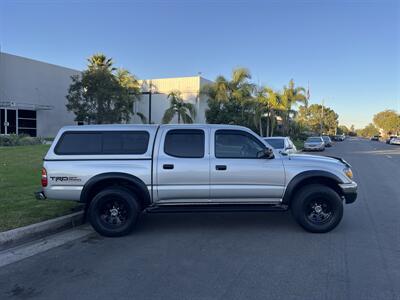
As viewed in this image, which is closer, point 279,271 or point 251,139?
point 279,271

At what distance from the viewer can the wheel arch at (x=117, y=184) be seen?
6555mm

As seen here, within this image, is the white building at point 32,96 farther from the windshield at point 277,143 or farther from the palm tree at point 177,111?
the windshield at point 277,143

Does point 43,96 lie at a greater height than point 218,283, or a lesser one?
greater

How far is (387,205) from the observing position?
9359 millimetres

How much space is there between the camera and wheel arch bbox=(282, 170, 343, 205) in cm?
669

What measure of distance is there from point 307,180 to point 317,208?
51 centimetres

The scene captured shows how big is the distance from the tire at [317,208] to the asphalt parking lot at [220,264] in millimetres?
188

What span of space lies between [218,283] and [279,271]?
33.9 inches

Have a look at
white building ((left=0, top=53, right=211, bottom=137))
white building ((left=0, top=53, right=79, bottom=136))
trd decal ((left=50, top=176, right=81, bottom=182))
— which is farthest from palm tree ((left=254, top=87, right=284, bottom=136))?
trd decal ((left=50, top=176, right=81, bottom=182))

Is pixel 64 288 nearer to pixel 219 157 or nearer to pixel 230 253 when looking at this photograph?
pixel 230 253

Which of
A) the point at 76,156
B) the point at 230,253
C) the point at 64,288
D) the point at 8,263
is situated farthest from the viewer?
the point at 76,156

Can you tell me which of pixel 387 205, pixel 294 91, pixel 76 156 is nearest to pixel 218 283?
pixel 76 156

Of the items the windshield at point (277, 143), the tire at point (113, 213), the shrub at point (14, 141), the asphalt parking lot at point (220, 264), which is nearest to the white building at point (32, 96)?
the shrub at point (14, 141)

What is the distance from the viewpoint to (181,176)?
6629mm
